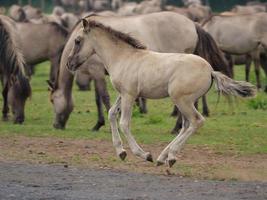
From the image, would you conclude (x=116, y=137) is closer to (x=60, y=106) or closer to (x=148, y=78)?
(x=148, y=78)

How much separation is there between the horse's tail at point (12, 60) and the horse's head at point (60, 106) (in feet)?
2.71

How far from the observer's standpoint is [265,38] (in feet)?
79.0

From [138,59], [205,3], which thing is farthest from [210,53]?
[205,3]

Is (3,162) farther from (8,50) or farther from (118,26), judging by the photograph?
(8,50)

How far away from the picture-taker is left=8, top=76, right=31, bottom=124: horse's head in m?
17.8

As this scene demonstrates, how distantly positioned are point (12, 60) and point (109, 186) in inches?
304

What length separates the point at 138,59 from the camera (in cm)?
1258

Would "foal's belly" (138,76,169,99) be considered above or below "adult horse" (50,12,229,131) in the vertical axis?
above

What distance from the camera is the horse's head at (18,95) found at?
17.8m

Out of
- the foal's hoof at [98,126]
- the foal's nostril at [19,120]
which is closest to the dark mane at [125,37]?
the foal's hoof at [98,126]

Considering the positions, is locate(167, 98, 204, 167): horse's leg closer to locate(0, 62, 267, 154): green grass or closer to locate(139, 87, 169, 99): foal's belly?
locate(139, 87, 169, 99): foal's belly

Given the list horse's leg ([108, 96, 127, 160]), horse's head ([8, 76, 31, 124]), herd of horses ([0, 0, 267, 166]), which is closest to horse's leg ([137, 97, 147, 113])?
herd of horses ([0, 0, 267, 166])

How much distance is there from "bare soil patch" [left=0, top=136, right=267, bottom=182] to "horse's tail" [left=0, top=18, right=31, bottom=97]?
2.21 m

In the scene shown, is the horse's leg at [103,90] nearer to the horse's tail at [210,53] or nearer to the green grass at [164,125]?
the green grass at [164,125]
